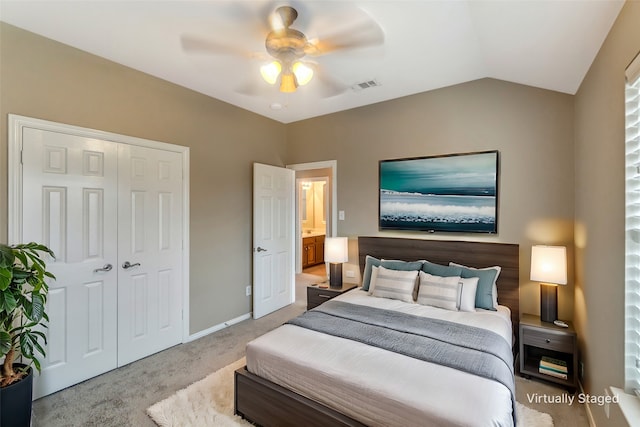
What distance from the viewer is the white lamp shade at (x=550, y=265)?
2.50 metres

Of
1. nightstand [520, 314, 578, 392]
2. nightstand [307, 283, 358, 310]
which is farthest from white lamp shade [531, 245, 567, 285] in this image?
nightstand [307, 283, 358, 310]

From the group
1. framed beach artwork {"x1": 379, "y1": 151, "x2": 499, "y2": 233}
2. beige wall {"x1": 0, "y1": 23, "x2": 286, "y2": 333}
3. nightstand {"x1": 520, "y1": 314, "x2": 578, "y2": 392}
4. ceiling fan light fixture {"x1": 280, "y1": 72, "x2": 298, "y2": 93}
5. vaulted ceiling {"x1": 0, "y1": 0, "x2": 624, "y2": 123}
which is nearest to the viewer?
vaulted ceiling {"x1": 0, "y1": 0, "x2": 624, "y2": 123}

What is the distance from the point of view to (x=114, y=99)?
8.97 ft

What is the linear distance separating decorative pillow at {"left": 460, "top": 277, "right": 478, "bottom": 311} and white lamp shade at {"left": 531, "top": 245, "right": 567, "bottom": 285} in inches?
19.4

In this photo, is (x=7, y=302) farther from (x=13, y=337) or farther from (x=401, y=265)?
(x=401, y=265)

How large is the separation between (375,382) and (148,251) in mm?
2521

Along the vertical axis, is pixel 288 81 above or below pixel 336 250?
above

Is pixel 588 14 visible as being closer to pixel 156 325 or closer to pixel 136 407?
pixel 136 407

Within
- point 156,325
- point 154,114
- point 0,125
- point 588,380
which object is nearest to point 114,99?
point 154,114

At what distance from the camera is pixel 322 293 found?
3.60 m

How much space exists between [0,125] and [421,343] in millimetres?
3339

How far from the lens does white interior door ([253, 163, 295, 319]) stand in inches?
157

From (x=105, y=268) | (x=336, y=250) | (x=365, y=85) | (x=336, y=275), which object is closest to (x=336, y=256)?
(x=336, y=250)

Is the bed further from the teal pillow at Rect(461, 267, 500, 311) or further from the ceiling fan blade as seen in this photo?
the ceiling fan blade
